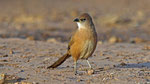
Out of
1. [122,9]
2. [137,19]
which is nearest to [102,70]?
[137,19]

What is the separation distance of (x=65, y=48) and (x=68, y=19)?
922 cm

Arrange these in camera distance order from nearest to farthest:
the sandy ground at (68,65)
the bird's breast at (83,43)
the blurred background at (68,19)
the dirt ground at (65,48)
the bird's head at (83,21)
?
the sandy ground at (68,65) → the dirt ground at (65,48) → the bird's breast at (83,43) → the bird's head at (83,21) → the blurred background at (68,19)

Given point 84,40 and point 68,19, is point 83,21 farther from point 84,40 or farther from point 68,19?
point 68,19

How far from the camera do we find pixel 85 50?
7.11m

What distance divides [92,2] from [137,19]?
7.27 m

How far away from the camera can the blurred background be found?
14.7 metres

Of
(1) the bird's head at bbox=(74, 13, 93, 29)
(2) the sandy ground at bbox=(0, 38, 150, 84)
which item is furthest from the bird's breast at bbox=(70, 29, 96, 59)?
(2) the sandy ground at bbox=(0, 38, 150, 84)

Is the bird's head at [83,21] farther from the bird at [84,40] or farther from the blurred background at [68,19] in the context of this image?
the blurred background at [68,19]

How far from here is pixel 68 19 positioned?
774 inches

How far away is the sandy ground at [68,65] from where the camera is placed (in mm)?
6383

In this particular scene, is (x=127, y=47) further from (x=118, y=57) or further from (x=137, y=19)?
(x=137, y=19)

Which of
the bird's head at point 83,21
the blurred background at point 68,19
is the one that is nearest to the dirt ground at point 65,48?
the blurred background at point 68,19

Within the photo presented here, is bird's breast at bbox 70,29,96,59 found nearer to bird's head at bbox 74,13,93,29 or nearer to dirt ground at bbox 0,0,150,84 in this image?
bird's head at bbox 74,13,93,29


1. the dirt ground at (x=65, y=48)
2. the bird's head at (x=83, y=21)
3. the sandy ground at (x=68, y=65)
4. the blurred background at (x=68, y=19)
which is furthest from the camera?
the blurred background at (x=68, y=19)
